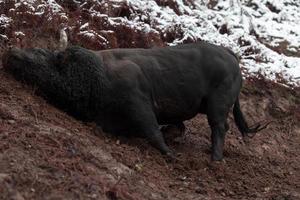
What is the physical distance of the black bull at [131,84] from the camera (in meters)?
6.96

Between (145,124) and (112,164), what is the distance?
1.24m

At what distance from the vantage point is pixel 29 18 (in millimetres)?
8883

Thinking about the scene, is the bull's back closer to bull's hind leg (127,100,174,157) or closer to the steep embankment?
bull's hind leg (127,100,174,157)

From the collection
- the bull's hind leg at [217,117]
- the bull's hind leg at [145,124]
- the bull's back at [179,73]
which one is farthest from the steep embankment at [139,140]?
the bull's back at [179,73]

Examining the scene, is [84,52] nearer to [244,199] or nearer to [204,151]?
[204,151]

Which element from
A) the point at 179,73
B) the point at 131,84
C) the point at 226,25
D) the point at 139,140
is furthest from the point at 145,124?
the point at 226,25

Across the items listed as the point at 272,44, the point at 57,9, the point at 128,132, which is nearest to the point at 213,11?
the point at 272,44

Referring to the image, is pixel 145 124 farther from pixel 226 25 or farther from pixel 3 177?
pixel 226 25

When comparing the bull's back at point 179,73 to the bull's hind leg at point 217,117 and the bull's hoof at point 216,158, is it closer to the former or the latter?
the bull's hind leg at point 217,117

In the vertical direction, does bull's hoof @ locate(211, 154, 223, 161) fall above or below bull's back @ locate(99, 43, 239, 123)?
below

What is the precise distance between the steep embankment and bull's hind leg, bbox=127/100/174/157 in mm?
124

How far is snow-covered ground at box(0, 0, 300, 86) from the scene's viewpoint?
34.0 feet

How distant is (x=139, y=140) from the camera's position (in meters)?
7.18

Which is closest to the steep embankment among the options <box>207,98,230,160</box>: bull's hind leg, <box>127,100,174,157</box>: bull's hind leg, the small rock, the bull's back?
the small rock
